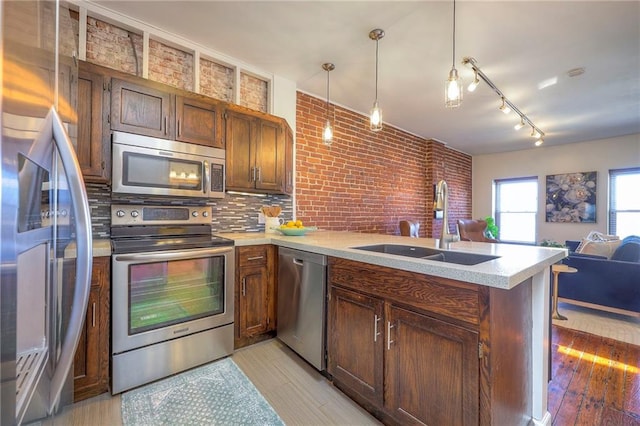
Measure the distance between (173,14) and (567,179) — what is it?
24.0 ft

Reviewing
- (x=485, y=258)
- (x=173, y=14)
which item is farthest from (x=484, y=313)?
(x=173, y=14)

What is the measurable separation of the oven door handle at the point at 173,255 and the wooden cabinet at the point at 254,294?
8.0 inches

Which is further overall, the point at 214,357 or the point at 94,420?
the point at 214,357

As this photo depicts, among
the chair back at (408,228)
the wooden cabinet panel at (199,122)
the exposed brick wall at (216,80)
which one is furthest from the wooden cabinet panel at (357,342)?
the chair back at (408,228)

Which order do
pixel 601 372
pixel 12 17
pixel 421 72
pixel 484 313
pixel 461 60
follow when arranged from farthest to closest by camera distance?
pixel 421 72, pixel 461 60, pixel 601 372, pixel 484 313, pixel 12 17

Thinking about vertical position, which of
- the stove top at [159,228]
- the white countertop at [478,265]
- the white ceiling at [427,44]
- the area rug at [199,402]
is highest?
the white ceiling at [427,44]

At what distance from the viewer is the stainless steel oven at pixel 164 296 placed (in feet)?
5.77

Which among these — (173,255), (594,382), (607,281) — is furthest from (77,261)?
(607,281)

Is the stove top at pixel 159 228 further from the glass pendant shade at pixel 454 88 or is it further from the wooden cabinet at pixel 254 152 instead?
the glass pendant shade at pixel 454 88

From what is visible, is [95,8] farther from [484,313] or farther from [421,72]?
[484,313]

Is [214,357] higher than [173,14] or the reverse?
the reverse

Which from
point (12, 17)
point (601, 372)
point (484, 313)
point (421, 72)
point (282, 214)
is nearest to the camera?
point (12, 17)

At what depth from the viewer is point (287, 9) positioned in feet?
6.83

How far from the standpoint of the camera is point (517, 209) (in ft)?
21.7
